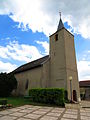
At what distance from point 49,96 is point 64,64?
23.2 feet

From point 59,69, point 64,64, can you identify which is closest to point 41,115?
point 64,64

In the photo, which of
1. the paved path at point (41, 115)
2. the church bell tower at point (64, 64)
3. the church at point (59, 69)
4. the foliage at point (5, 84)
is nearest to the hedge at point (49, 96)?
the paved path at point (41, 115)

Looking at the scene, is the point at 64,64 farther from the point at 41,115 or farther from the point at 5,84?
the point at 41,115

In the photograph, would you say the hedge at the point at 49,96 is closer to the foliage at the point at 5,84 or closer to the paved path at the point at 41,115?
the paved path at the point at 41,115

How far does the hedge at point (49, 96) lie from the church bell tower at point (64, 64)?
4977 mm

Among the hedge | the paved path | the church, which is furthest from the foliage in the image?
the paved path

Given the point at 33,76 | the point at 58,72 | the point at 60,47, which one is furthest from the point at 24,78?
the point at 60,47

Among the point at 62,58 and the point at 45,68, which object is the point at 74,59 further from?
the point at 45,68

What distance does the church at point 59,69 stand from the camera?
1907 centimetres

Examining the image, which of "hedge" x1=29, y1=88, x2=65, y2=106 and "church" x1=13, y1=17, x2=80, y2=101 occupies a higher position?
"church" x1=13, y1=17, x2=80, y2=101

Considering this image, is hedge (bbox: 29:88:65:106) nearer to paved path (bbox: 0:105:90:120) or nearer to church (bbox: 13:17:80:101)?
Result: paved path (bbox: 0:105:90:120)

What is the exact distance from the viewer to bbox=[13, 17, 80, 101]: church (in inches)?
751

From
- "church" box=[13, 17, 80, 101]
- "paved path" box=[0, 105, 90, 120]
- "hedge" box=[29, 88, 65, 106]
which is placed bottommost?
"paved path" box=[0, 105, 90, 120]

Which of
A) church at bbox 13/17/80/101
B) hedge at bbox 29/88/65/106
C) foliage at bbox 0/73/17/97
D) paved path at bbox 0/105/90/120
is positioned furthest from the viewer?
foliage at bbox 0/73/17/97
